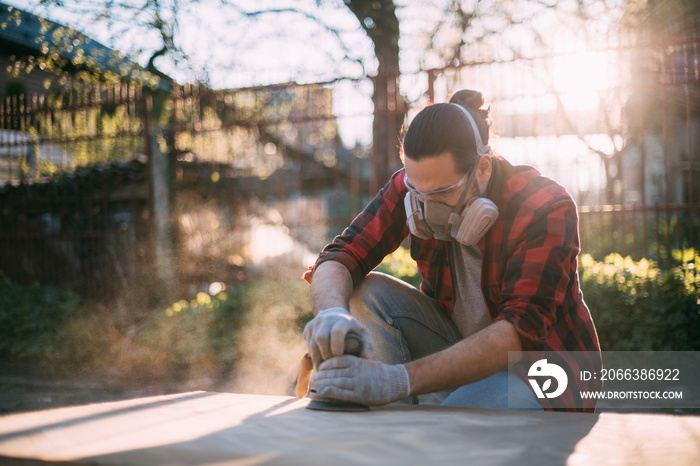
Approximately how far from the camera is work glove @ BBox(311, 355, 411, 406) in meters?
1.50

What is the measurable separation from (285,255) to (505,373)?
5.14 metres

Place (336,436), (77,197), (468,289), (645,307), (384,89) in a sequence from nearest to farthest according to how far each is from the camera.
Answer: (336,436), (468,289), (645,307), (384,89), (77,197)

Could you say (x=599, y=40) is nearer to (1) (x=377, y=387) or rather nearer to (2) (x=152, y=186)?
(1) (x=377, y=387)

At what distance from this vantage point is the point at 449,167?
1.90 metres

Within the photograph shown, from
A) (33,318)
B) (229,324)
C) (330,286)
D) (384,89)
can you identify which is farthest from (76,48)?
(330,286)

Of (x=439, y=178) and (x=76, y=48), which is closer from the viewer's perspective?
(x=439, y=178)

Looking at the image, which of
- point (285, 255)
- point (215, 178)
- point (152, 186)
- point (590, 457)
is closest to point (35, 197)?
point (152, 186)

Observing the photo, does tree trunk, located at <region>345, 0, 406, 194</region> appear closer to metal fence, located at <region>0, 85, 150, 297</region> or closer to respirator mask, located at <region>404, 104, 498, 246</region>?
respirator mask, located at <region>404, 104, 498, 246</region>

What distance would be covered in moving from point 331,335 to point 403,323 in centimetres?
63

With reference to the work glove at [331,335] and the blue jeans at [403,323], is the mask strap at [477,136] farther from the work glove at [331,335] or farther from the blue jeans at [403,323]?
the work glove at [331,335]

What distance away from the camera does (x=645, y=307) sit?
384 centimetres

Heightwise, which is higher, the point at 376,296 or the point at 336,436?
the point at 376,296

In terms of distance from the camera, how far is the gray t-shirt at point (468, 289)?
6.91 ft

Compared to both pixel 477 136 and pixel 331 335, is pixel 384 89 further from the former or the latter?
pixel 331 335
